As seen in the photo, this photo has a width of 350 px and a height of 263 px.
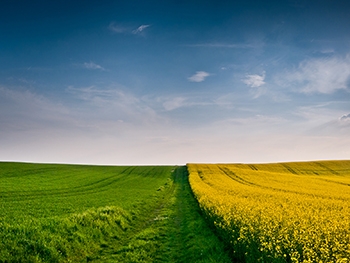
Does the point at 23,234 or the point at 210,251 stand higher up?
the point at 23,234

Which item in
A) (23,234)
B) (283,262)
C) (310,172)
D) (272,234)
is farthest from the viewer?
(310,172)

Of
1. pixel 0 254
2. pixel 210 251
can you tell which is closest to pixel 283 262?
pixel 210 251

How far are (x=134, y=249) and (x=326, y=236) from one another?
302 inches

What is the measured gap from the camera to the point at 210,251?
37.7 feet

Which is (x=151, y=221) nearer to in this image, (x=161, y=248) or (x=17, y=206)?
(x=161, y=248)

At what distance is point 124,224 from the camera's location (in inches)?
683

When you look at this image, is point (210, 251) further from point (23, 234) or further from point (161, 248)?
point (23, 234)

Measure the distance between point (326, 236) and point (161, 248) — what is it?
703 centimetres

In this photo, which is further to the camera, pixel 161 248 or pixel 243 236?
pixel 161 248

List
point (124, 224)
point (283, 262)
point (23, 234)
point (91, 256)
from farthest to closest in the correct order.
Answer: point (124, 224), point (91, 256), point (23, 234), point (283, 262)

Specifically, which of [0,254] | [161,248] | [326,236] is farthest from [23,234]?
[326,236]

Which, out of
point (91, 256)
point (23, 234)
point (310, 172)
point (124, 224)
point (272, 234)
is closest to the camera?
point (272, 234)

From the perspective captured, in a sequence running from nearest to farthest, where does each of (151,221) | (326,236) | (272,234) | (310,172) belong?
(326,236)
(272,234)
(151,221)
(310,172)

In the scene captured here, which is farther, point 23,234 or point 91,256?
point 91,256
